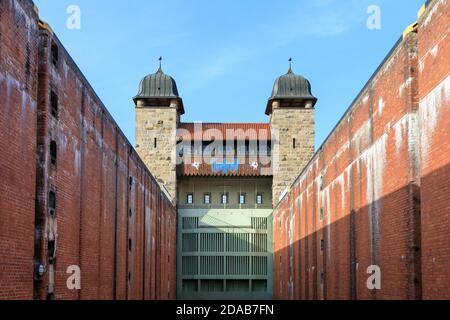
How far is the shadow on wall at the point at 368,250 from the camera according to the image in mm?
13523

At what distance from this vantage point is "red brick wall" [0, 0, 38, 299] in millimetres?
11367

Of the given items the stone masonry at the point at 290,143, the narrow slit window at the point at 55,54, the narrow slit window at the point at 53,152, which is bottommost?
the narrow slit window at the point at 53,152

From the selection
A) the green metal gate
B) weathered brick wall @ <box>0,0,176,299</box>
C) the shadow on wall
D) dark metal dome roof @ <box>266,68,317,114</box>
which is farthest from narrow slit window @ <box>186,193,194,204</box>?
weathered brick wall @ <box>0,0,176,299</box>

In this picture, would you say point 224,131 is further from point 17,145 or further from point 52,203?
point 17,145

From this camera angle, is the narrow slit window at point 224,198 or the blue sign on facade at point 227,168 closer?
the blue sign on facade at point 227,168

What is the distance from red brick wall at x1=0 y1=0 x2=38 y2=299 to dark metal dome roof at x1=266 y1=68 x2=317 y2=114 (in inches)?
1431

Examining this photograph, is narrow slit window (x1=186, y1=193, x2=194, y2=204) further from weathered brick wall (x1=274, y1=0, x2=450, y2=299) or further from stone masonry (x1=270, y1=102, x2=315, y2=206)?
weathered brick wall (x1=274, y1=0, x2=450, y2=299)

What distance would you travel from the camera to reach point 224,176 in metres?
48.8

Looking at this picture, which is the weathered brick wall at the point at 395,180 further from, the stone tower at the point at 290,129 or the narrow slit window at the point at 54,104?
the stone tower at the point at 290,129

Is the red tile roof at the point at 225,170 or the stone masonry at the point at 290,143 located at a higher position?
the stone masonry at the point at 290,143

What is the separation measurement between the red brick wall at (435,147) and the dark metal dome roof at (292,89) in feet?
116

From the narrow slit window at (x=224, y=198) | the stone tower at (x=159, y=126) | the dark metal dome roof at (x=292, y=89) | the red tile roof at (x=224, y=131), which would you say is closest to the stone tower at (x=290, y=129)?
the dark metal dome roof at (x=292, y=89)
